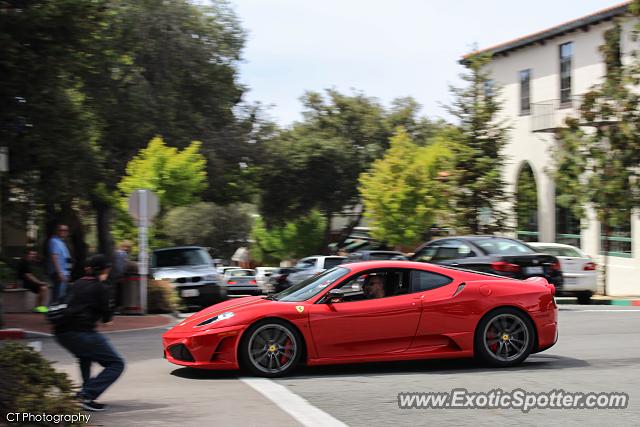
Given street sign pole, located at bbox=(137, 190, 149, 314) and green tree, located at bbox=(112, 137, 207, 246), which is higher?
green tree, located at bbox=(112, 137, 207, 246)

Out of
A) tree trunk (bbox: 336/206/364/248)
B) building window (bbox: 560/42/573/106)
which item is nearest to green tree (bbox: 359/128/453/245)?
building window (bbox: 560/42/573/106)

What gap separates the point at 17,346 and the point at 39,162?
972 cm

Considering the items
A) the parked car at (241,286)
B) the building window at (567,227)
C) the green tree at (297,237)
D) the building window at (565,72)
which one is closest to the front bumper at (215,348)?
the building window at (567,227)

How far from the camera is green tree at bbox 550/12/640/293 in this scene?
23766mm

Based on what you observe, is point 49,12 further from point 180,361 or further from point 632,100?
point 632,100

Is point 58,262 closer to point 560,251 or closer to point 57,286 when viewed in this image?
point 57,286

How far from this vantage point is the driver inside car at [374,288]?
9.91 m

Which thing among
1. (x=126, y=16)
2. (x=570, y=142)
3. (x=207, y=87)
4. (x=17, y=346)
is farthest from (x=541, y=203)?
(x=17, y=346)

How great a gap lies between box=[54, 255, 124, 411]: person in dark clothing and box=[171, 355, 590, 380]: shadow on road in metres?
1.96

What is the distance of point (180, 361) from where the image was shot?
9617mm

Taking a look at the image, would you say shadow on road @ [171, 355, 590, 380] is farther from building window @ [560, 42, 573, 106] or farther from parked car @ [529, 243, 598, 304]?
building window @ [560, 42, 573, 106]

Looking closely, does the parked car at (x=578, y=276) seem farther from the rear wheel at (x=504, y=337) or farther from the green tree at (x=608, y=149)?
the rear wheel at (x=504, y=337)

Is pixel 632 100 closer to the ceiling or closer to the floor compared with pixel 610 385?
closer to the ceiling

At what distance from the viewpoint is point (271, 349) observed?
9.57 m
